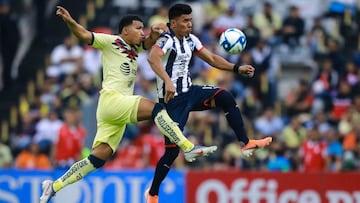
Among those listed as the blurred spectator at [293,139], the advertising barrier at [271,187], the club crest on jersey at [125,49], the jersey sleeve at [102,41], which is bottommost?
the advertising barrier at [271,187]

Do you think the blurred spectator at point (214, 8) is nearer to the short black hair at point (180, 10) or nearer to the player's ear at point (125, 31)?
the player's ear at point (125, 31)

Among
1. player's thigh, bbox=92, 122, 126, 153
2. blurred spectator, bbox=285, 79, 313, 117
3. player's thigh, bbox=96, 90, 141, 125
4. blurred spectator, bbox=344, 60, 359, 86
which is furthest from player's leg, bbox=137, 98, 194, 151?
blurred spectator, bbox=344, 60, 359, 86

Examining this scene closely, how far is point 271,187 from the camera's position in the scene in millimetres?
21766

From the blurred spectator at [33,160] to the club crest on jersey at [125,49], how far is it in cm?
752

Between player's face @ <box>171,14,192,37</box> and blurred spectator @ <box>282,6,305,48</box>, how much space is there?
10976 mm

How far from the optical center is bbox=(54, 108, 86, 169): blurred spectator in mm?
23859

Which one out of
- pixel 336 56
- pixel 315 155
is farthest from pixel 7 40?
pixel 315 155

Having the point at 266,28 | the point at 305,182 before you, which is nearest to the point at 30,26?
the point at 266,28

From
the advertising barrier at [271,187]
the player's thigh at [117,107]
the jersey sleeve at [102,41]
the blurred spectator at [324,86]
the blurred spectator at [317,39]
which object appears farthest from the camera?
the blurred spectator at [317,39]

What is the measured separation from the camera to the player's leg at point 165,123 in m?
16.5

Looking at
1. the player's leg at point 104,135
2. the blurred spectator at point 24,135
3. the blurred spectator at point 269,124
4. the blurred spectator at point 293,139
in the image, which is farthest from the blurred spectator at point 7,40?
the player's leg at point 104,135

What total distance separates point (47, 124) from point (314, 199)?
608cm

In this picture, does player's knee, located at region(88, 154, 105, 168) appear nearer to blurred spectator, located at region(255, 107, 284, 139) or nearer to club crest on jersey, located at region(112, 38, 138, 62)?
club crest on jersey, located at region(112, 38, 138, 62)

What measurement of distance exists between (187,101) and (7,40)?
12.4 m
